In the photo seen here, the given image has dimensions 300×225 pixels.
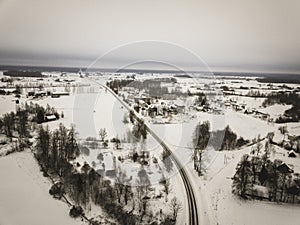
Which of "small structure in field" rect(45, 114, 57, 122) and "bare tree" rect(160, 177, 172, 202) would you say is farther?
"small structure in field" rect(45, 114, 57, 122)

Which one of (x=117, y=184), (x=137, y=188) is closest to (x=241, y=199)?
(x=137, y=188)

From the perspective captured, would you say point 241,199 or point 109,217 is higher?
point 241,199

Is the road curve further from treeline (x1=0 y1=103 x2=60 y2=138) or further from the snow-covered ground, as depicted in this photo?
the snow-covered ground

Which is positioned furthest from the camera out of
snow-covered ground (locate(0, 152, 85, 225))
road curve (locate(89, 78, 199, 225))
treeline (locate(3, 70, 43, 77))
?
treeline (locate(3, 70, 43, 77))

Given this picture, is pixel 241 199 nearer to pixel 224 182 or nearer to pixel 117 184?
pixel 224 182

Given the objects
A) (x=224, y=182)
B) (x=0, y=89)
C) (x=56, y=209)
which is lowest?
(x=56, y=209)

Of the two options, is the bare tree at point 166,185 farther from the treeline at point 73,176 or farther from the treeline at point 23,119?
the treeline at point 23,119

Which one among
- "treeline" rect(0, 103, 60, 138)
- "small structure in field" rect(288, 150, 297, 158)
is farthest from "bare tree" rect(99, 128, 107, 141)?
"small structure in field" rect(288, 150, 297, 158)

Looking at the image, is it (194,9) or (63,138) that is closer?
(194,9)
